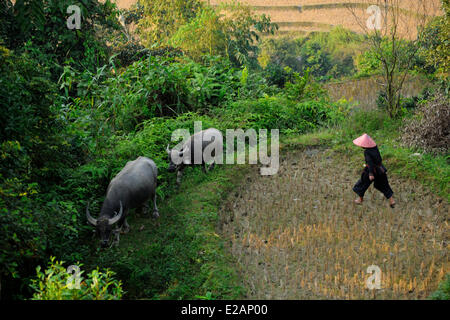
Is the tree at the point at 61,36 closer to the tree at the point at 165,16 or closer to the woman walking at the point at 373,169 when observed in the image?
the tree at the point at 165,16

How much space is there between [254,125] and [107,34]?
6.77 meters

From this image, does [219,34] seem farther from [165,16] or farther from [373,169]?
[373,169]

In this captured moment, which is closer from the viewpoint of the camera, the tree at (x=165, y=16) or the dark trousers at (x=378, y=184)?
the dark trousers at (x=378, y=184)

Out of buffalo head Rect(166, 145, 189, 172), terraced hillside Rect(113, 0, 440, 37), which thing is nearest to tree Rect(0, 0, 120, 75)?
buffalo head Rect(166, 145, 189, 172)

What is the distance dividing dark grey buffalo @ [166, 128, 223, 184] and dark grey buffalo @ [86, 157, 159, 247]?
832mm

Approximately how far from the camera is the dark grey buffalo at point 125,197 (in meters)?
5.16

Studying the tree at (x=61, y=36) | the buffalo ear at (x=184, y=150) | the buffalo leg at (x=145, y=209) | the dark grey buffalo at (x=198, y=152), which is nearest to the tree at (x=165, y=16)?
the tree at (x=61, y=36)

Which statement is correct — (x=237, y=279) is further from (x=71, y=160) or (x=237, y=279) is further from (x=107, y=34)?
(x=107, y=34)

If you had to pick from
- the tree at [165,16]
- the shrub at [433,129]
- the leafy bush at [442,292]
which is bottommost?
the leafy bush at [442,292]

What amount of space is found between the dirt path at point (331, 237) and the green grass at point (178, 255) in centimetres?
25

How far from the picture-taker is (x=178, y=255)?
5.13 meters

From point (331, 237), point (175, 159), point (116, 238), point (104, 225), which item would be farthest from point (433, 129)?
point (104, 225)

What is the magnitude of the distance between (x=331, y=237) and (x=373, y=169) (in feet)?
4.16

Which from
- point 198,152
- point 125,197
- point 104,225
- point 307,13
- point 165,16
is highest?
Result: point 307,13
